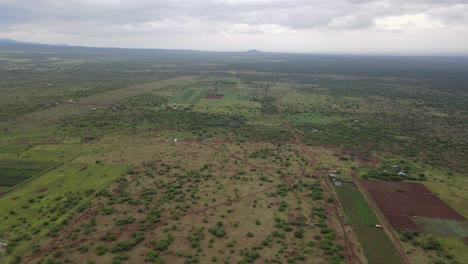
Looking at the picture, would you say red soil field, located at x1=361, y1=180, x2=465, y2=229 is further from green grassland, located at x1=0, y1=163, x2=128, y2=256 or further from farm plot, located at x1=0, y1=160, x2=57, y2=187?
farm plot, located at x1=0, y1=160, x2=57, y2=187

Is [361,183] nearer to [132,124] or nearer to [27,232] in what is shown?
[27,232]

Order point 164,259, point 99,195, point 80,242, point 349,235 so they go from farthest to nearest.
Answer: point 99,195, point 349,235, point 80,242, point 164,259

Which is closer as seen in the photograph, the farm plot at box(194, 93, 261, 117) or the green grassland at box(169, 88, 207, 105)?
the farm plot at box(194, 93, 261, 117)

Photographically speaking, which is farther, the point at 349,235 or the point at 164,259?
the point at 349,235

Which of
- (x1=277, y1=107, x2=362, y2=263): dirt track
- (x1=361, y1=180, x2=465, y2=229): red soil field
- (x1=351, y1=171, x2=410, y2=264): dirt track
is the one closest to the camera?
(x1=277, y1=107, x2=362, y2=263): dirt track

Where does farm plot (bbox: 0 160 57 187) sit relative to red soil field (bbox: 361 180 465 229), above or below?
above

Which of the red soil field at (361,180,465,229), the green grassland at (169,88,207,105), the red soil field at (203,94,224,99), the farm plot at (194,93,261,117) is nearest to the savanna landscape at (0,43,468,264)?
the red soil field at (361,180,465,229)

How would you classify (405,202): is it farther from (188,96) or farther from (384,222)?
(188,96)

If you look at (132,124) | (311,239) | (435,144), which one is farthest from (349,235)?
(132,124)
